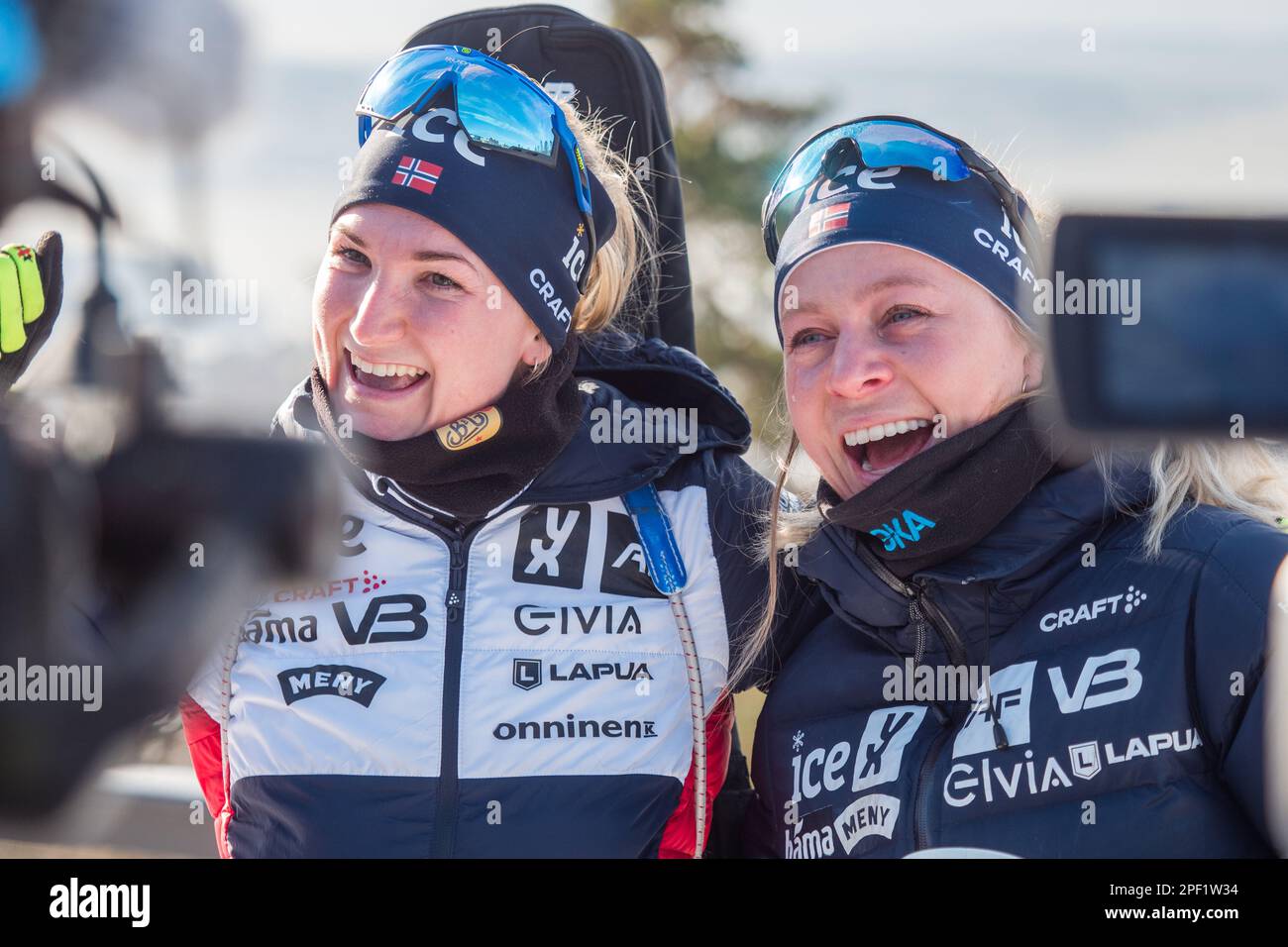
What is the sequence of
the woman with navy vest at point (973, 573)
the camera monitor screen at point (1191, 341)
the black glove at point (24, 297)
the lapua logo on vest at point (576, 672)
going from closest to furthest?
the camera monitor screen at point (1191, 341) < the black glove at point (24, 297) < the woman with navy vest at point (973, 573) < the lapua logo on vest at point (576, 672)

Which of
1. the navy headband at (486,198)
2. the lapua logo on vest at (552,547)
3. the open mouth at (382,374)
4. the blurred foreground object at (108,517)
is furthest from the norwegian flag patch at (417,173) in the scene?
the blurred foreground object at (108,517)

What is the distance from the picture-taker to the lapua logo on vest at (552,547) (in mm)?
2928

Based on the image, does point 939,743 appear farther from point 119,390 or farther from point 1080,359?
point 119,390

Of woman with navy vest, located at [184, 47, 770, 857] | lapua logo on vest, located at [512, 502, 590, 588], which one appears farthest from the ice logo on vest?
lapua logo on vest, located at [512, 502, 590, 588]

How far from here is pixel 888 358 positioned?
105 inches

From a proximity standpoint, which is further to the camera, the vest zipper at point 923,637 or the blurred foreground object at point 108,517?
the vest zipper at point 923,637

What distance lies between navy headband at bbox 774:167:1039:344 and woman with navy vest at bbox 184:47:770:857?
2.03ft

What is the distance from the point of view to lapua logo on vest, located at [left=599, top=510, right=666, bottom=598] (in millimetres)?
2939

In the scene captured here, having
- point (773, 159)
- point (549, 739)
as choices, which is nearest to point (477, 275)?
point (549, 739)

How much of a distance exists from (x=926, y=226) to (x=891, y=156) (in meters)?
0.23

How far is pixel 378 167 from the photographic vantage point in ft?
9.75

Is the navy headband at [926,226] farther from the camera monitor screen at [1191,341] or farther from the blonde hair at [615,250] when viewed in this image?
the camera monitor screen at [1191,341]
